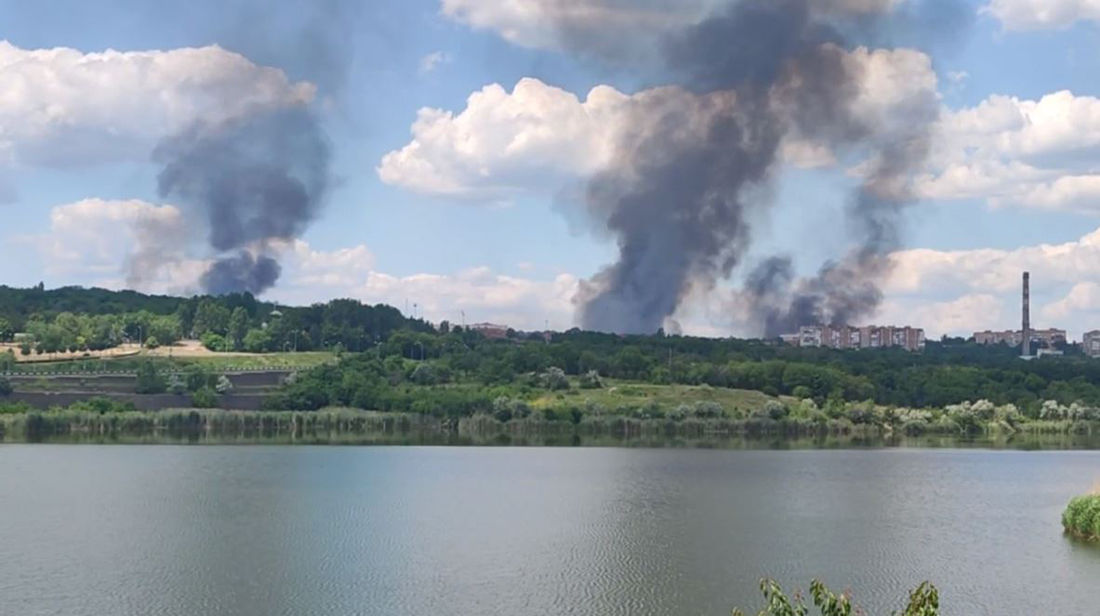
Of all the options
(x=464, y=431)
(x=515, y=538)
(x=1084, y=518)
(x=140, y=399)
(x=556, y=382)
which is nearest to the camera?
(x=515, y=538)

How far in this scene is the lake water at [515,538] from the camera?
4512 centimetres

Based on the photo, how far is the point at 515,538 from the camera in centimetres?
6038

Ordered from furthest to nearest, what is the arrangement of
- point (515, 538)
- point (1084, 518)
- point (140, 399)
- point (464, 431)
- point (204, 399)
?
point (204, 399), point (140, 399), point (464, 431), point (1084, 518), point (515, 538)

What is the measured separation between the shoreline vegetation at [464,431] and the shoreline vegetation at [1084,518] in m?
81.0

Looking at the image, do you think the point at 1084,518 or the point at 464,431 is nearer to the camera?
the point at 1084,518

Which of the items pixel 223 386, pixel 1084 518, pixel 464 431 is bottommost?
pixel 464 431

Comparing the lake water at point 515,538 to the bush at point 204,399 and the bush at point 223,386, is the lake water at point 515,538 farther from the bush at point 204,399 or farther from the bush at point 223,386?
the bush at point 223,386

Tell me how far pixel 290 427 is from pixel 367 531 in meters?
111

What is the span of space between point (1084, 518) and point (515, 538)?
2820 cm

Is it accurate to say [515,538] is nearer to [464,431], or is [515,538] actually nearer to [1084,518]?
[1084,518]

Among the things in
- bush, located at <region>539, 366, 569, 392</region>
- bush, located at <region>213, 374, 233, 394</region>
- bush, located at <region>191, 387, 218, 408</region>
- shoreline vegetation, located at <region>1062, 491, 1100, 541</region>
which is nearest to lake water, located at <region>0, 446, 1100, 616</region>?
shoreline vegetation, located at <region>1062, 491, 1100, 541</region>

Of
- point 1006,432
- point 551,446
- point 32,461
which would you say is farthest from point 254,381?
point 1006,432

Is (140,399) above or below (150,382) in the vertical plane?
below

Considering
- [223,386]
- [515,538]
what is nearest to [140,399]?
[223,386]
